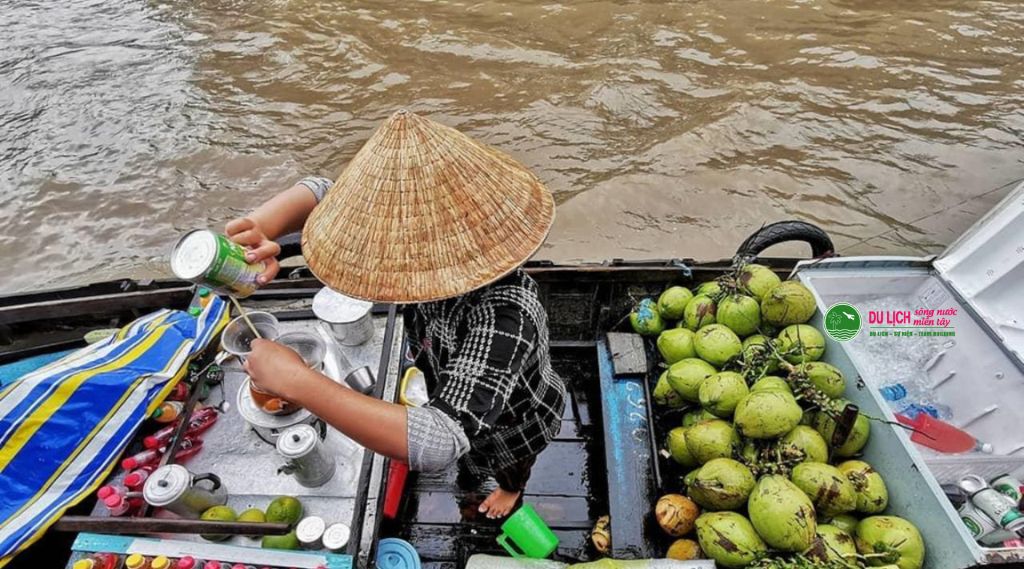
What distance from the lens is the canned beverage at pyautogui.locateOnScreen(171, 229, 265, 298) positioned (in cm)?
172

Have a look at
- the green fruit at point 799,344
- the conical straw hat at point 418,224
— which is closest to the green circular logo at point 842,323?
the green fruit at point 799,344

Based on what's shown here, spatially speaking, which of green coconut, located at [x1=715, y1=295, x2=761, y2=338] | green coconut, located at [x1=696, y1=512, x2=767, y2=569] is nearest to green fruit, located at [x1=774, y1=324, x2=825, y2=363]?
green coconut, located at [x1=715, y1=295, x2=761, y2=338]

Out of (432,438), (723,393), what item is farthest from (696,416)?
(432,438)

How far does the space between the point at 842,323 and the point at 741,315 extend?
441mm

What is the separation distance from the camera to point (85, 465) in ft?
6.82

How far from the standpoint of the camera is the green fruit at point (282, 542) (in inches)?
75.4

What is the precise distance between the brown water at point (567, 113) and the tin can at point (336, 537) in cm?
407

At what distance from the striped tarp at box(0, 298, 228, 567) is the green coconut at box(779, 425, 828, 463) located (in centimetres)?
263

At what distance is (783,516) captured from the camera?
6.45 feet

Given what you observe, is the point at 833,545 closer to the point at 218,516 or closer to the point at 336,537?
the point at 336,537

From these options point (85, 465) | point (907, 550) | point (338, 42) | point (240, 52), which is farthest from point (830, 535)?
point (240, 52)

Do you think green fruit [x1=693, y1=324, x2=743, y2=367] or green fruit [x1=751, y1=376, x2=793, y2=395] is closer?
green fruit [x1=751, y1=376, x2=793, y2=395]

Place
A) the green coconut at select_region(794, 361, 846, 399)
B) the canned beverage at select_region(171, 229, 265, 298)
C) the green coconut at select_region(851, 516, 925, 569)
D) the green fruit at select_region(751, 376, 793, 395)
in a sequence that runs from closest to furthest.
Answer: the canned beverage at select_region(171, 229, 265, 298) → the green coconut at select_region(851, 516, 925, 569) → the green fruit at select_region(751, 376, 793, 395) → the green coconut at select_region(794, 361, 846, 399)

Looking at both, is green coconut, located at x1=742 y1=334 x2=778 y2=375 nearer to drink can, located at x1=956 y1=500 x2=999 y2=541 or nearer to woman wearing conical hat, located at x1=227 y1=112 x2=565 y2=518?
drink can, located at x1=956 y1=500 x2=999 y2=541
